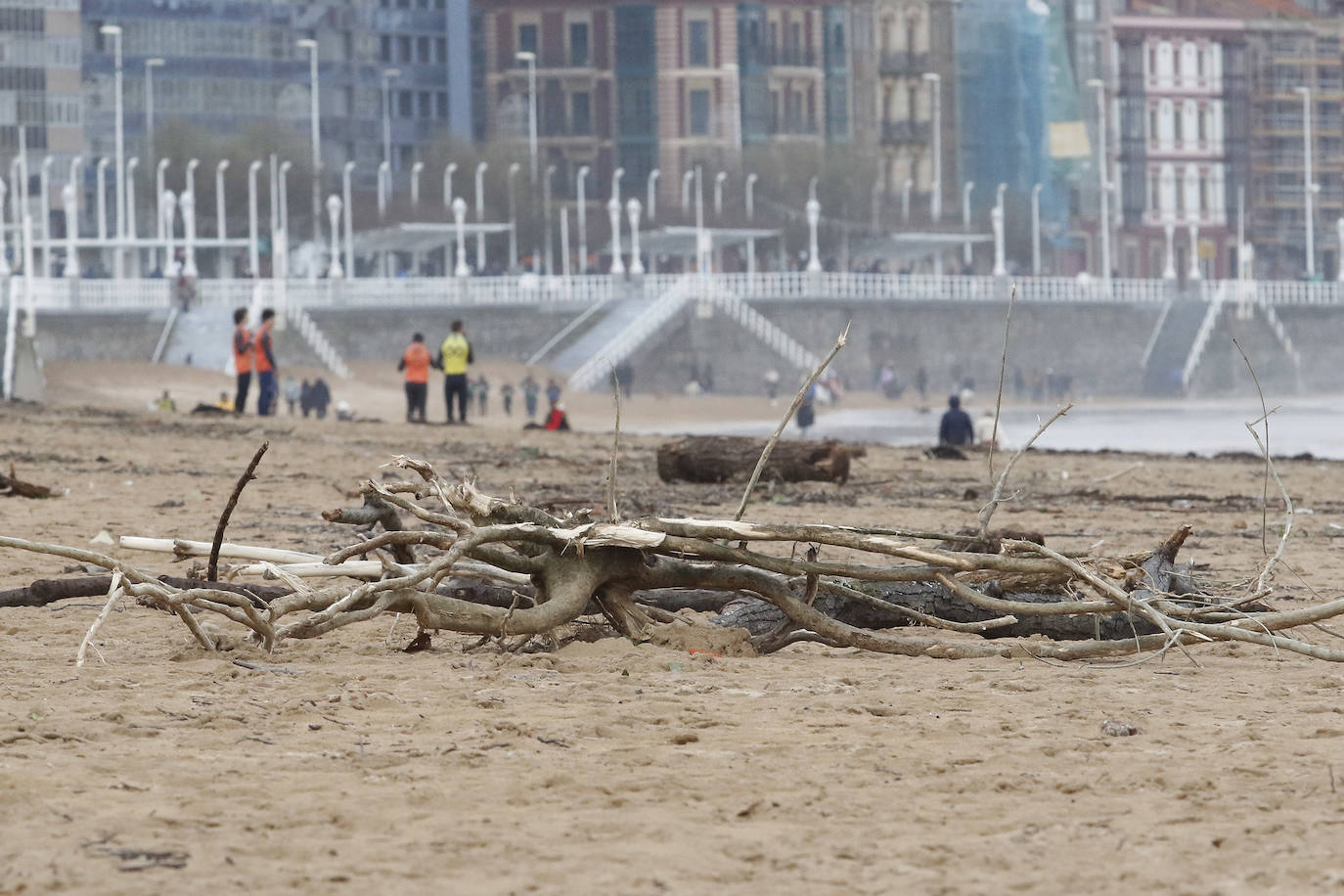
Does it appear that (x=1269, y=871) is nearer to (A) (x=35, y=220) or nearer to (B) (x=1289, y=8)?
(A) (x=35, y=220)

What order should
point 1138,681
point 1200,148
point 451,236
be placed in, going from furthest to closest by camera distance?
point 1200,148
point 451,236
point 1138,681

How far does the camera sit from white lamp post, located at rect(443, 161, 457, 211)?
261 ft

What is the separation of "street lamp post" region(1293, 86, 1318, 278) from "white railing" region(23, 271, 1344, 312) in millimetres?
7290

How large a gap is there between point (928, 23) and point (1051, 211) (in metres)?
8.94

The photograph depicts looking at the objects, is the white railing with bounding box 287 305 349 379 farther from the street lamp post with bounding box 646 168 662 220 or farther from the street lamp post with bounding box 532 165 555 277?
the street lamp post with bounding box 646 168 662 220

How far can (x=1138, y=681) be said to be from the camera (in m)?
6.65

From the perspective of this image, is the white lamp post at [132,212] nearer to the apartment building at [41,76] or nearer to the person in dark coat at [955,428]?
the apartment building at [41,76]

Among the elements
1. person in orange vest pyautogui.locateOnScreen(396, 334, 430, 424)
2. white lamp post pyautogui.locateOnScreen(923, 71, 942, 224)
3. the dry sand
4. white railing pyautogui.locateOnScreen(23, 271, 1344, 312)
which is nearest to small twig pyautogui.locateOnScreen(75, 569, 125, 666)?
the dry sand

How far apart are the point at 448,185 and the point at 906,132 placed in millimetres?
23034

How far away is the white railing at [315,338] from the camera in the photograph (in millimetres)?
63219

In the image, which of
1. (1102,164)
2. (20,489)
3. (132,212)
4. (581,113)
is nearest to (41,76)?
(132,212)

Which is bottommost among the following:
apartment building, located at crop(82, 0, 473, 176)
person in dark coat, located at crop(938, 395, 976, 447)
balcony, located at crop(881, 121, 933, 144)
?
person in dark coat, located at crop(938, 395, 976, 447)

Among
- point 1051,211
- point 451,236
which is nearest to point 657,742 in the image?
point 451,236

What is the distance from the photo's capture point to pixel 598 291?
69.2m
